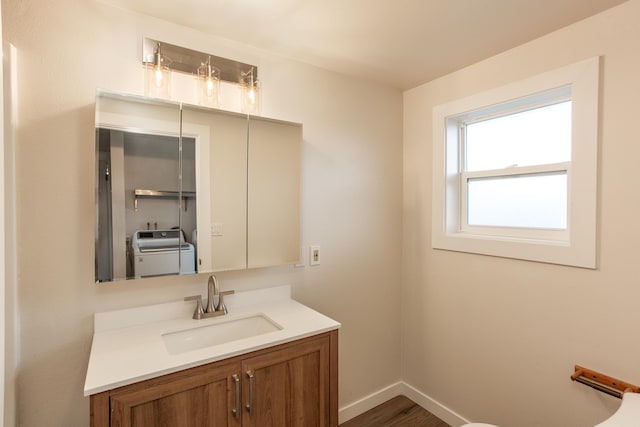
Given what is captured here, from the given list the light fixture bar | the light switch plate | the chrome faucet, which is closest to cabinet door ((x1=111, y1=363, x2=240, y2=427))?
the chrome faucet

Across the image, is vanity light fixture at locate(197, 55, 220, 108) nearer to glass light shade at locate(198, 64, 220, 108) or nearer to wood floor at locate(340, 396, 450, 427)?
glass light shade at locate(198, 64, 220, 108)

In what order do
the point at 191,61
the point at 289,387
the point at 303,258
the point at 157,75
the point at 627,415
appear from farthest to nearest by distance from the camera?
the point at 303,258
the point at 191,61
the point at 157,75
the point at 289,387
the point at 627,415

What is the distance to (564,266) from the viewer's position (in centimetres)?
161

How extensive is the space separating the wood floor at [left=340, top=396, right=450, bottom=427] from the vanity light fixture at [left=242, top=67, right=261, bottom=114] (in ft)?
6.67

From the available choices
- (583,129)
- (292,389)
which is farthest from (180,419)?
(583,129)

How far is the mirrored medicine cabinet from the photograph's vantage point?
1.39 meters

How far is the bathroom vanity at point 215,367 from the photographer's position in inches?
43.0

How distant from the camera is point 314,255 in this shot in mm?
2035

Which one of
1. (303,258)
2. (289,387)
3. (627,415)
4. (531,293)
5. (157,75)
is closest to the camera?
(627,415)

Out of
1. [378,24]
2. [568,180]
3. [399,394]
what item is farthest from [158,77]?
[399,394]

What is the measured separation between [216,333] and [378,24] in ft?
5.51

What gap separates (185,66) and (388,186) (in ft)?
4.91

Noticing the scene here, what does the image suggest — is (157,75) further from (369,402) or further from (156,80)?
(369,402)

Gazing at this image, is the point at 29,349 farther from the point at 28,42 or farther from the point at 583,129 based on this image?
the point at 583,129
